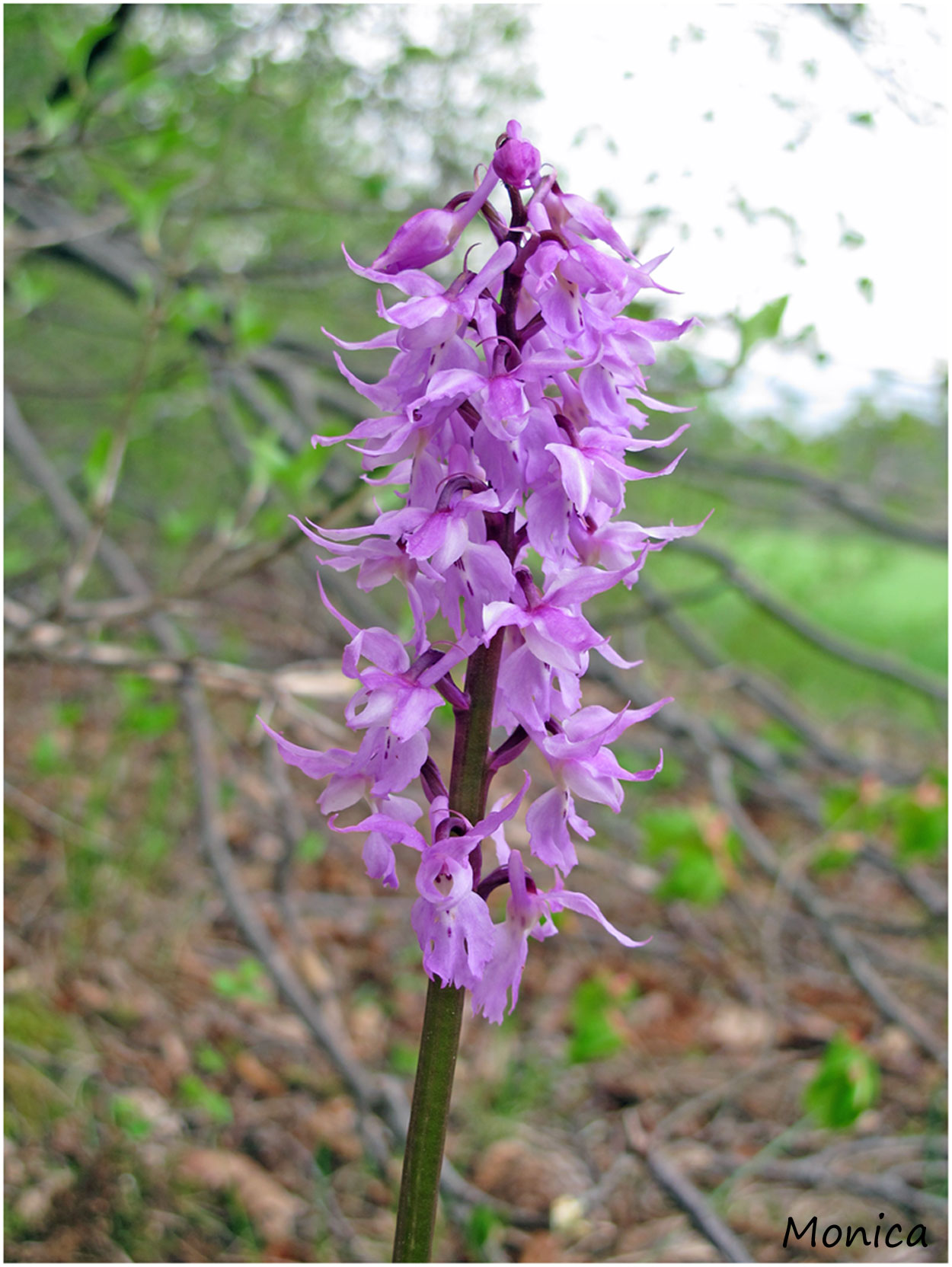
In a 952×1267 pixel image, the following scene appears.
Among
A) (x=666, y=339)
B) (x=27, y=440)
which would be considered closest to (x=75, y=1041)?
(x=27, y=440)

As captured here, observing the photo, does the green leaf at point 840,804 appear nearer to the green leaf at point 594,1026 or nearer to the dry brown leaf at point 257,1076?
the green leaf at point 594,1026

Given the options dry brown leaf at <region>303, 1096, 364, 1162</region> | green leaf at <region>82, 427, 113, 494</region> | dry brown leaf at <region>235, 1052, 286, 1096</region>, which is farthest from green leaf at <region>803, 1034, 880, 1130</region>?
green leaf at <region>82, 427, 113, 494</region>

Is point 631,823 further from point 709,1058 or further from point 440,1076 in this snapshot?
point 440,1076

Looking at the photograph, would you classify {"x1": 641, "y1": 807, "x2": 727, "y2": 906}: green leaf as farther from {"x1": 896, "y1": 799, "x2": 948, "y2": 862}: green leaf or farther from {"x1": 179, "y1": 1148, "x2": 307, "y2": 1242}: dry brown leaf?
{"x1": 179, "y1": 1148, "x2": 307, "y2": 1242}: dry brown leaf

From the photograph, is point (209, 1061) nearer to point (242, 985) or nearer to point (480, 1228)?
point (242, 985)

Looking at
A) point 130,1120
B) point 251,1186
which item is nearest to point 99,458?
point 130,1120
